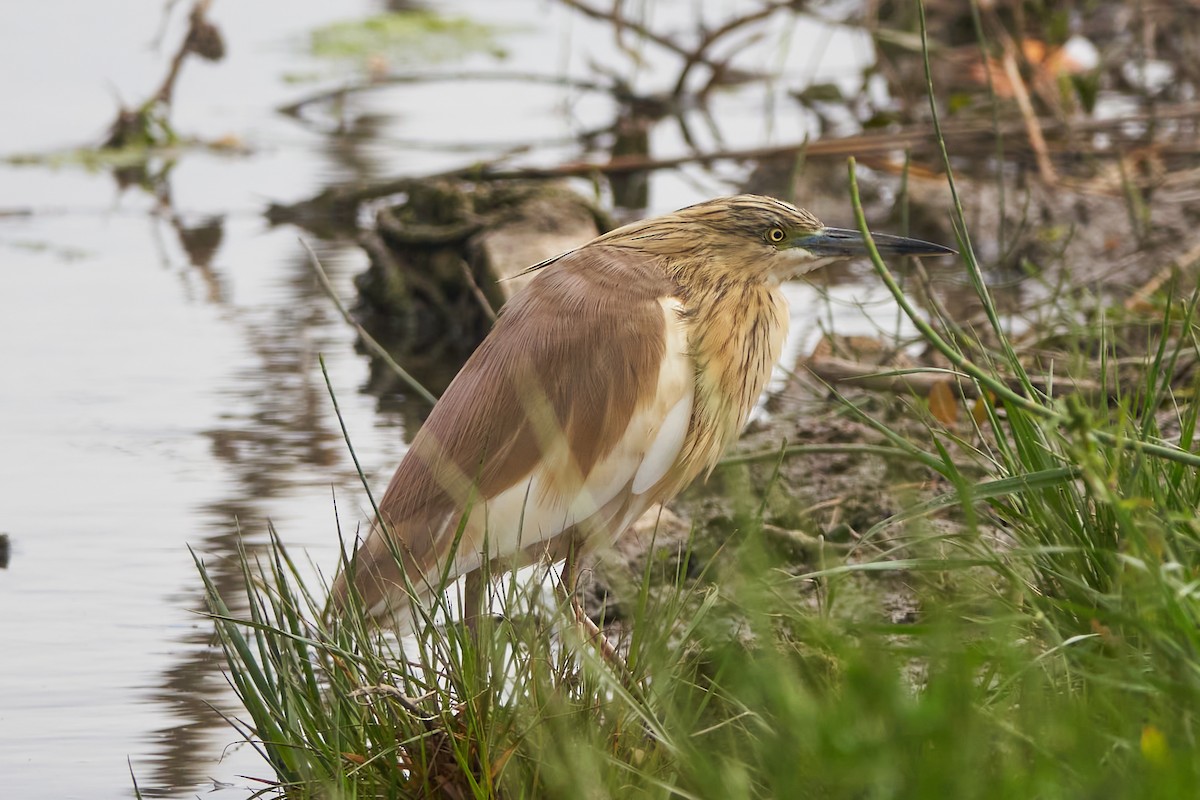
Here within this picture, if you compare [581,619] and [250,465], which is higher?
[581,619]

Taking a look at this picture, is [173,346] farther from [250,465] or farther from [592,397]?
[592,397]

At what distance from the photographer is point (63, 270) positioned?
6.58 metres

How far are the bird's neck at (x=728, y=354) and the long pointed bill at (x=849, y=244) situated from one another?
0.41ft

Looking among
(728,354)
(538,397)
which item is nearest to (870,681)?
(538,397)

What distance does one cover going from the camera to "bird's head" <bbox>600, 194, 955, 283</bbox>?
338 cm

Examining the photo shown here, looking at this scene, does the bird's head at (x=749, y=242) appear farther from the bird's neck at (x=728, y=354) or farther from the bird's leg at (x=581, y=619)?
the bird's leg at (x=581, y=619)

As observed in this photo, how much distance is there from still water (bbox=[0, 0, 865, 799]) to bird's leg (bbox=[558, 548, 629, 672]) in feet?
1.31

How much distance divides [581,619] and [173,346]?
123 inches

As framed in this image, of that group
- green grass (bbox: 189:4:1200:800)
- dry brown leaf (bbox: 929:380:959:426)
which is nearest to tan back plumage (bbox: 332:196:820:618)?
green grass (bbox: 189:4:1200:800)

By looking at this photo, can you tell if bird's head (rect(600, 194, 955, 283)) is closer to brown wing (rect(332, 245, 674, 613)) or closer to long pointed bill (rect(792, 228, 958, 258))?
long pointed bill (rect(792, 228, 958, 258))

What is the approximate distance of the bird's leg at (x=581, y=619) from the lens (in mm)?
2656

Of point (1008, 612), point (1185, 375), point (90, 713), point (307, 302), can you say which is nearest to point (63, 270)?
point (307, 302)

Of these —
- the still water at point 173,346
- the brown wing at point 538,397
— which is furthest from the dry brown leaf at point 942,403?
the still water at point 173,346

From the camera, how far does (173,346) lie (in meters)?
5.73
